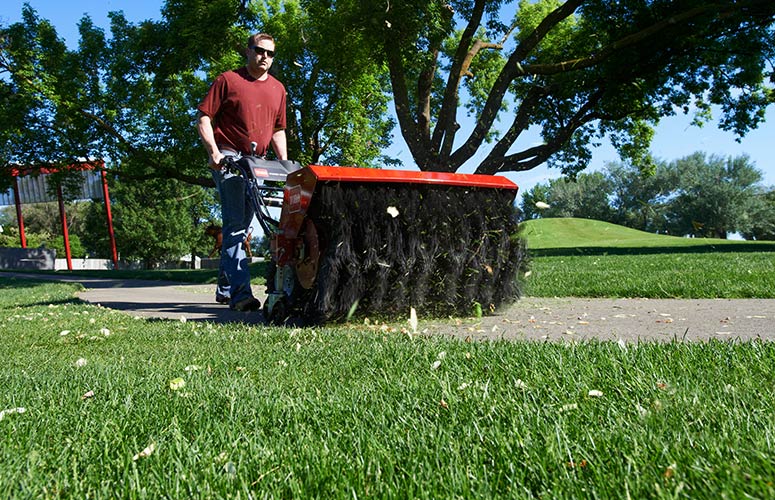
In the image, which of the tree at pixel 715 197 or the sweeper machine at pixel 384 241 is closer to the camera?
the sweeper machine at pixel 384 241

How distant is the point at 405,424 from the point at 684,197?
57.1 m

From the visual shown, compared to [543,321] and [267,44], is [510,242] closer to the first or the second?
[543,321]

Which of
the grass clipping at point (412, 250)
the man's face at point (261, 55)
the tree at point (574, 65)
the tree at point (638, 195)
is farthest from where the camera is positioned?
the tree at point (638, 195)

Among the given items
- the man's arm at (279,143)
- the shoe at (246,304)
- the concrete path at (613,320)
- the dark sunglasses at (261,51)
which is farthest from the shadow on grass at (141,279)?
the concrete path at (613,320)

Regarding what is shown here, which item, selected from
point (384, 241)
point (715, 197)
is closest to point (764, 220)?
point (715, 197)

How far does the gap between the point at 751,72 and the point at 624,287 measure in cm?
1461

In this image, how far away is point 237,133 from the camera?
557cm

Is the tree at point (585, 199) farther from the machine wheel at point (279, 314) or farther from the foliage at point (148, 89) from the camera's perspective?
the machine wheel at point (279, 314)

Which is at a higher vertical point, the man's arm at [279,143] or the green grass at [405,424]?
the man's arm at [279,143]

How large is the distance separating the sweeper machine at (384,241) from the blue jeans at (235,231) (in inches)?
6.0

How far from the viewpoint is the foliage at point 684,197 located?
51.7 m

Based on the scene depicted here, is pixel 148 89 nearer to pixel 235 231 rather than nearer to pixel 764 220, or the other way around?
pixel 235 231

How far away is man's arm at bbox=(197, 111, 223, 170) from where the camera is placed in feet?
17.0

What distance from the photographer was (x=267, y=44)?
17.8 feet
